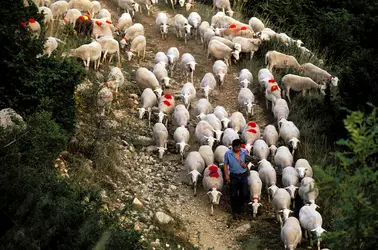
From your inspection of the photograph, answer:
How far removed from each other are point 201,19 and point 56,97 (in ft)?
31.0

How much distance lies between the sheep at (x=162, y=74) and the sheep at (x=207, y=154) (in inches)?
123

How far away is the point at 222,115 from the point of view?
14.8 metres

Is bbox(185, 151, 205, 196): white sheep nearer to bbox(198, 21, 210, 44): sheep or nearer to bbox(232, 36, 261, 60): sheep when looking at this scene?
bbox(232, 36, 261, 60): sheep

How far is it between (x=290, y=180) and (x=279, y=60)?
17.9 feet

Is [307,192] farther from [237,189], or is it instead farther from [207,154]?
[207,154]

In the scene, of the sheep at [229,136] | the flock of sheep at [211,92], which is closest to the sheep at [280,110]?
the flock of sheep at [211,92]

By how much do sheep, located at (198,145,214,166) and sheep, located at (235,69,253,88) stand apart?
325 cm

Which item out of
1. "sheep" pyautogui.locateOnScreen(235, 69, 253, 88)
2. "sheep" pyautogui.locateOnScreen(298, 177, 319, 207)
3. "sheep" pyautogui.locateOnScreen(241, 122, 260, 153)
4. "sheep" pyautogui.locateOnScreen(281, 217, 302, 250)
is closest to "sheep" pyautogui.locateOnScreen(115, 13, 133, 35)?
"sheep" pyautogui.locateOnScreen(235, 69, 253, 88)

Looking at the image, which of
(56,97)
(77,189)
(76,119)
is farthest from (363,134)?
(76,119)

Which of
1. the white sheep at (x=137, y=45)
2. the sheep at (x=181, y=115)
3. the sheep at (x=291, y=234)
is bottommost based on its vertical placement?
the white sheep at (x=137, y=45)

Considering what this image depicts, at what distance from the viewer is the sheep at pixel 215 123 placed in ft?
46.2

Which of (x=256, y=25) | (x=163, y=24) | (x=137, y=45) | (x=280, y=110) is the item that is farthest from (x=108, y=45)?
(x=256, y=25)

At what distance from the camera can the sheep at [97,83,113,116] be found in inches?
562

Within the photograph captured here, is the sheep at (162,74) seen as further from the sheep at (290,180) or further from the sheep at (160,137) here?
the sheep at (290,180)
